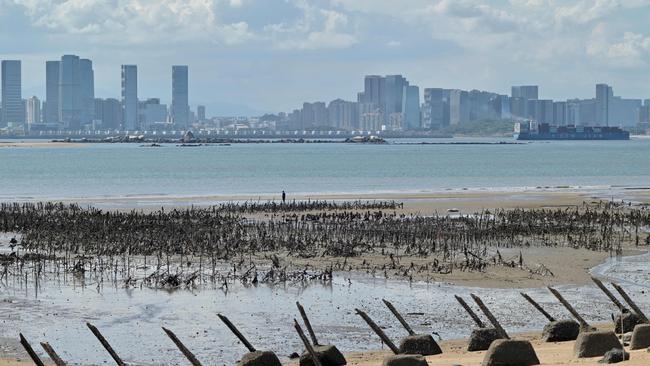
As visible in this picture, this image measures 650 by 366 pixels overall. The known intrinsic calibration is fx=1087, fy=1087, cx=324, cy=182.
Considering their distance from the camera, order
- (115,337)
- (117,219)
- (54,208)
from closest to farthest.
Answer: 1. (115,337)
2. (117,219)
3. (54,208)

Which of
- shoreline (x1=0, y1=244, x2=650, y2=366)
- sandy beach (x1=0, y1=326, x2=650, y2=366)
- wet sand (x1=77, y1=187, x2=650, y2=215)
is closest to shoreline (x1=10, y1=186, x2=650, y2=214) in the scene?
wet sand (x1=77, y1=187, x2=650, y2=215)

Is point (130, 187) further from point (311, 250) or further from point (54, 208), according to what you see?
point (311, 250)

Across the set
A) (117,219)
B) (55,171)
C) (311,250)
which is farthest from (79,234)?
(55,171)

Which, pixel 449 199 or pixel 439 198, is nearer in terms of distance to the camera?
pixel 449 199

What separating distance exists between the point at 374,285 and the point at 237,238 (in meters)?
9.41

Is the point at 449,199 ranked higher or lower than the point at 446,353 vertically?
lower

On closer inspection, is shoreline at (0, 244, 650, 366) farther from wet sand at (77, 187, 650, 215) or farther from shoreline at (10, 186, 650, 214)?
shoreline at (10, 186, 650, 214)

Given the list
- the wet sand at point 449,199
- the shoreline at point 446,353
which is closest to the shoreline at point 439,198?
the wet sand at point 449,199

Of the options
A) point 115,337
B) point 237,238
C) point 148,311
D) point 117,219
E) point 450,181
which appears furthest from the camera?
point 450,181

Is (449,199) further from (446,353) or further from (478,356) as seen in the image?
(478,356)

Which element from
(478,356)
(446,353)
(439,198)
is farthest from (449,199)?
(478,356)

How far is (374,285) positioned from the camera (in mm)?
27625

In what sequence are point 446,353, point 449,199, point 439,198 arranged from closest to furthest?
point 446,353 → point 449,199 → point 439,198

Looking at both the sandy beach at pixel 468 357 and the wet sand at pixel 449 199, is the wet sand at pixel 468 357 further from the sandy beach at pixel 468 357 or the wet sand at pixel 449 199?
the wet sand at pixel 449 199
